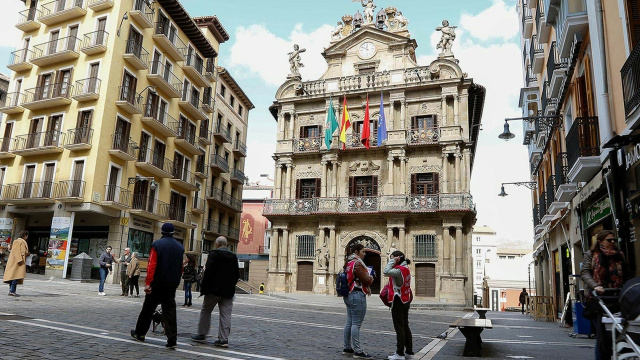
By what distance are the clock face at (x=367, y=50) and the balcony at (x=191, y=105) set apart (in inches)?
495

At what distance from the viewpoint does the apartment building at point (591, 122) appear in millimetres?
9445

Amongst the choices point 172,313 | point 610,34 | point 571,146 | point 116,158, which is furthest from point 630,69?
point 116,158

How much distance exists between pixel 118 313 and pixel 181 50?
A: 26.4 metres

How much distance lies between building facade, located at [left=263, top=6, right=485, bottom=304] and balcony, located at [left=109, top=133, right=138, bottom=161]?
9.92 m

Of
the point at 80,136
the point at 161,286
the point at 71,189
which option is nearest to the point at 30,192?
the point at 71,189

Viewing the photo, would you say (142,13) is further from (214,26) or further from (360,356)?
(360,356)

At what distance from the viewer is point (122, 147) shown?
28078mm

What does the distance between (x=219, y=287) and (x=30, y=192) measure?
24937mm

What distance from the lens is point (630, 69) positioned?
9.12 meters

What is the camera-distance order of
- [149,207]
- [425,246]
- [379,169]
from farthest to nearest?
[379,169]
[425,246]
[149,207]

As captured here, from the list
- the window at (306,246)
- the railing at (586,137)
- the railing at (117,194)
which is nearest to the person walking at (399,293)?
the railing at (586,137)

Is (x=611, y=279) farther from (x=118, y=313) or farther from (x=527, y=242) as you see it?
(x=527, y=242)

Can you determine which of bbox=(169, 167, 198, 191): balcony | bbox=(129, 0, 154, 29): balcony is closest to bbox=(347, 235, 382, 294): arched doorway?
bbox=(169, 167, 198, 191): balcony

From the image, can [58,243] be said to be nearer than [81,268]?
No
